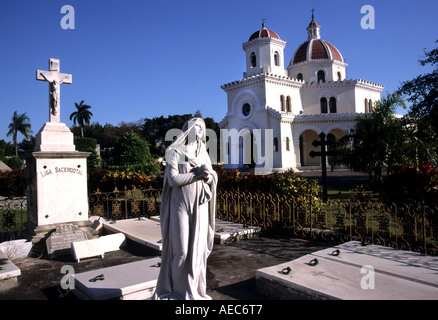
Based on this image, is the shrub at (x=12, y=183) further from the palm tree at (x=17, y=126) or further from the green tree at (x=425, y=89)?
the palm tree at (x=17, y=126)

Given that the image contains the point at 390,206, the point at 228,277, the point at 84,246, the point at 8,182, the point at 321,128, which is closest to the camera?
the point at 228,277

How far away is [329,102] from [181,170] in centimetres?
3777

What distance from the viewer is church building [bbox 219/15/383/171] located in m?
33.4

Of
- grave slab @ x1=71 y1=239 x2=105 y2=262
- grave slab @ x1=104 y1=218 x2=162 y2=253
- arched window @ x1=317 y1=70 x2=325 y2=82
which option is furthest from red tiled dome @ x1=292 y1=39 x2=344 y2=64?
grave slab @ x1=71 y1=239 x2=105 y2=262

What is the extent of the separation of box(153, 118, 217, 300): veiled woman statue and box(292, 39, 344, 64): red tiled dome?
39083mm

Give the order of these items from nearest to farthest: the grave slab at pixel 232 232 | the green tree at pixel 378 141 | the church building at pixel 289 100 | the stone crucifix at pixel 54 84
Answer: the grave slab at pixel 232 232
the stone crucifix at pixel 54 84
the green tree at pixel 378 141
the church building at pixel 289 100

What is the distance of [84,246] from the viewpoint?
6336mm

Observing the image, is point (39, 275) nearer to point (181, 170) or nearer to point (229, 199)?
point (181, 170)

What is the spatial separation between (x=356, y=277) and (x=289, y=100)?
33883 millimetres

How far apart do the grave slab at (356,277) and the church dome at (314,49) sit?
3765cm

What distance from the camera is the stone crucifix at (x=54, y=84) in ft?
26.3

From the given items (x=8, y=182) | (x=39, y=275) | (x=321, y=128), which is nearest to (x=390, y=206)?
(x=39, y=275)

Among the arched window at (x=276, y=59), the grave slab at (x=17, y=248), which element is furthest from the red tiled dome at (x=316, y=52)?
the grave slab at (x=17, y=248)
